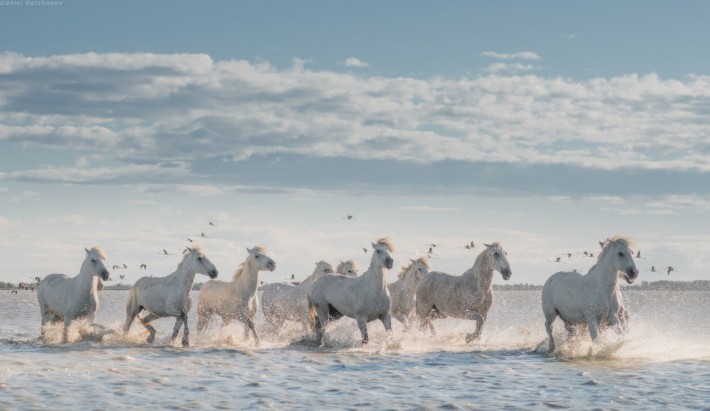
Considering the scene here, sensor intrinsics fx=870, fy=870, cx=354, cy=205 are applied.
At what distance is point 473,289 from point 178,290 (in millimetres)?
6839

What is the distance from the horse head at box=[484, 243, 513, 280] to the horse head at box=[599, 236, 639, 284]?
3.34 m

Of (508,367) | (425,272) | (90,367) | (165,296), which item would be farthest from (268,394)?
(425,272)

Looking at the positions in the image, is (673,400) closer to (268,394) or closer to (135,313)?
(268,394)

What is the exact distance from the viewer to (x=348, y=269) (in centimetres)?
2288

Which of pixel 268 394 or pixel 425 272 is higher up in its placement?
pixel 425 272

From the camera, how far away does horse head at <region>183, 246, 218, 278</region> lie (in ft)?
A: 62.6

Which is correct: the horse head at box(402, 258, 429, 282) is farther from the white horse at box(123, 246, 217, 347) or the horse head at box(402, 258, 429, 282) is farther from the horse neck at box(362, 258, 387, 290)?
the white horse at box(123, 246, 217, 347)

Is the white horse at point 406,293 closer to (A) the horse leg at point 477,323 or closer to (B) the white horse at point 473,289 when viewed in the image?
(B) the white horse at point 473,289

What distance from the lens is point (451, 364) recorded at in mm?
16234

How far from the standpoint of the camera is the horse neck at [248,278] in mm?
19359

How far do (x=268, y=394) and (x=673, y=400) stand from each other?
18.8 ft

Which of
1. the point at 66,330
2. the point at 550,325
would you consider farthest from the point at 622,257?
the point at 66,330

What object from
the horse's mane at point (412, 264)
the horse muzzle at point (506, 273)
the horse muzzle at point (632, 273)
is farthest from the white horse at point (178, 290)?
the horse muzzle at point (632, 273)

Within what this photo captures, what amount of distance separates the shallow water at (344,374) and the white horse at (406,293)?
6.35 feet
